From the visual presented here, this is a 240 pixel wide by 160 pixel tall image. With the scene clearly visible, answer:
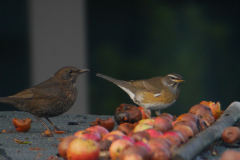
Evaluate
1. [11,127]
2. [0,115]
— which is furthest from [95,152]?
[0,115]

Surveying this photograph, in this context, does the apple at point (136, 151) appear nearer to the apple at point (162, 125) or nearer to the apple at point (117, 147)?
the apple at point (117, 147)

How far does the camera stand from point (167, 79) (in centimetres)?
411

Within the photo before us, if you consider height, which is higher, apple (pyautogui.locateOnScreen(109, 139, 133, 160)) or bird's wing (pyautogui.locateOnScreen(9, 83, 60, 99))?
apple (pyautogui.locateOnScreen(109, 139, 133, 160))

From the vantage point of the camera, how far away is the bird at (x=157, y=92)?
392 cm

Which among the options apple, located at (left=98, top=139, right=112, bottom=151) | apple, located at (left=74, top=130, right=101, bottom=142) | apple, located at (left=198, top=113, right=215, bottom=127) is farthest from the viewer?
apple, located at (left=198, top=113, right=215, bottom=127)

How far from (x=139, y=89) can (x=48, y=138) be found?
152 centimetres

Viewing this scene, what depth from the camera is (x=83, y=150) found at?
1.82 metres

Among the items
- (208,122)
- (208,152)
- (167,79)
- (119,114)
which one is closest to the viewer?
(208,152)

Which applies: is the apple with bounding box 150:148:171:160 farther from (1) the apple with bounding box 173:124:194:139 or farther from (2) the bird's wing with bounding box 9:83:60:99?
(2) the bird's wing with bounding box 9:83:60:99

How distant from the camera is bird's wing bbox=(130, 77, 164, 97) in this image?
157 inches

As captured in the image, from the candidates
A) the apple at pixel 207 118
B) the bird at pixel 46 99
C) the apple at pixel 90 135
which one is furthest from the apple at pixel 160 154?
the bird at pixel 46 99

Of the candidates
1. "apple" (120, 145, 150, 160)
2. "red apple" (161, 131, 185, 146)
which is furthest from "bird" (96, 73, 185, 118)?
"apple" (120, 145, 150, 160)

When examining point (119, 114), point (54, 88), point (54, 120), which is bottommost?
point (54, 120)

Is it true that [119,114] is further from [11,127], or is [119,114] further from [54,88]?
[11,127]
